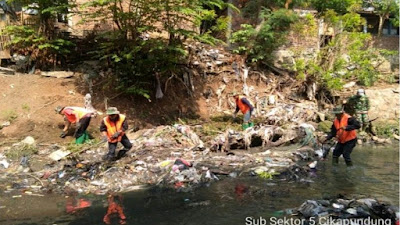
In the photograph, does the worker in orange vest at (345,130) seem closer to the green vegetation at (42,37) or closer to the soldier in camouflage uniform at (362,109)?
the soldier in camouflage uniform at (362,109)

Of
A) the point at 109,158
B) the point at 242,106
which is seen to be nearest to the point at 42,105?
the point at 109,158

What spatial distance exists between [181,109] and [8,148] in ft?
19.9

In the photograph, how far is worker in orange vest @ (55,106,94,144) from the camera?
32.9ft

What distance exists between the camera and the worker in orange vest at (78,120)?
10023 millimetres

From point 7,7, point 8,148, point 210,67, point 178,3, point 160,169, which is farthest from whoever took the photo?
point 210,67

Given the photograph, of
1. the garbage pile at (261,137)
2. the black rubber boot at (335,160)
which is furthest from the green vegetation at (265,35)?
the black rubber boot at (335,160)

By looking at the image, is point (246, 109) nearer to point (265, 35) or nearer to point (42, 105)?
point (265, 35)

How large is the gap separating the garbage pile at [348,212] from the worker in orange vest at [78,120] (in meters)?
6.26

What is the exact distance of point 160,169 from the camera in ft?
26.1

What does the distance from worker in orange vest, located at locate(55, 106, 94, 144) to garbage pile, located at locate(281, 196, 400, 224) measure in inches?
247

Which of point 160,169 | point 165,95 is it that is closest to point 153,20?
point 165,95

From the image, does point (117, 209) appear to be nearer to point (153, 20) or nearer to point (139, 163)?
point (139, 163)

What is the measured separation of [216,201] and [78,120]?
5290 mm

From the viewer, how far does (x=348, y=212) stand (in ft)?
16.8
